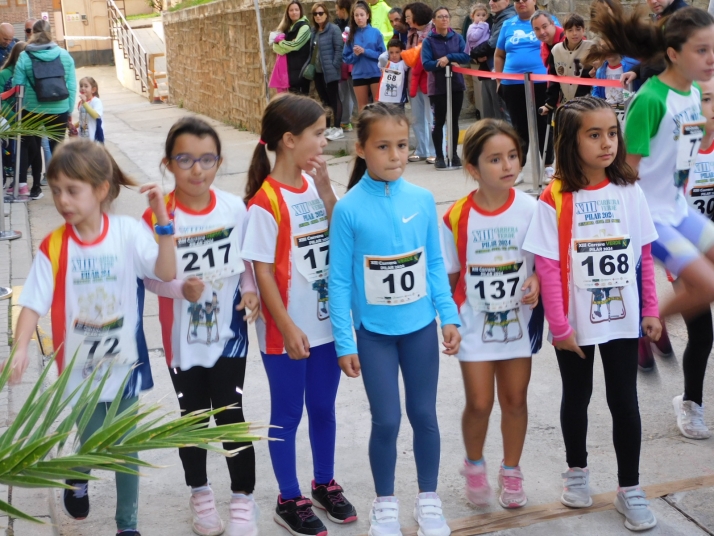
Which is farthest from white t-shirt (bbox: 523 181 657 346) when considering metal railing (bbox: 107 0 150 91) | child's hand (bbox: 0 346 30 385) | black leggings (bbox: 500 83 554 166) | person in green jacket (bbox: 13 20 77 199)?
metal railing (bbox: 107 0 150 91)

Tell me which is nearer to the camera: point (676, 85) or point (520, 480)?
point (520, 480)

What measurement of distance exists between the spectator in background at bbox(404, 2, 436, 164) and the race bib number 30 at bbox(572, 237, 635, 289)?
6.78 meters

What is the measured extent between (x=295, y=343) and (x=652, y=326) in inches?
50.4

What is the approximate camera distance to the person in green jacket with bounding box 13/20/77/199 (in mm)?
9383

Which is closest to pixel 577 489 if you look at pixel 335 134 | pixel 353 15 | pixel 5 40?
pixel 353 15

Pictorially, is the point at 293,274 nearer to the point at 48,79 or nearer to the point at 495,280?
the point at 495,280

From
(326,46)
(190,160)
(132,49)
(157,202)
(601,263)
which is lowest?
(601,263)

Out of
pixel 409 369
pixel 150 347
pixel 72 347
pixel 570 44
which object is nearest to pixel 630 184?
pixel 409 369

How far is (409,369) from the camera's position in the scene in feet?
10.2

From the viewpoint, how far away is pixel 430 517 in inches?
123

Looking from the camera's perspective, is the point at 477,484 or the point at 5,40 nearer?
the point at 477,484

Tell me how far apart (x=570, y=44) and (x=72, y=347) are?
6406mm

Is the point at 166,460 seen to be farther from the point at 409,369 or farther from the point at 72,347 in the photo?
the point at 409,369

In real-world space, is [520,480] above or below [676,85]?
below
